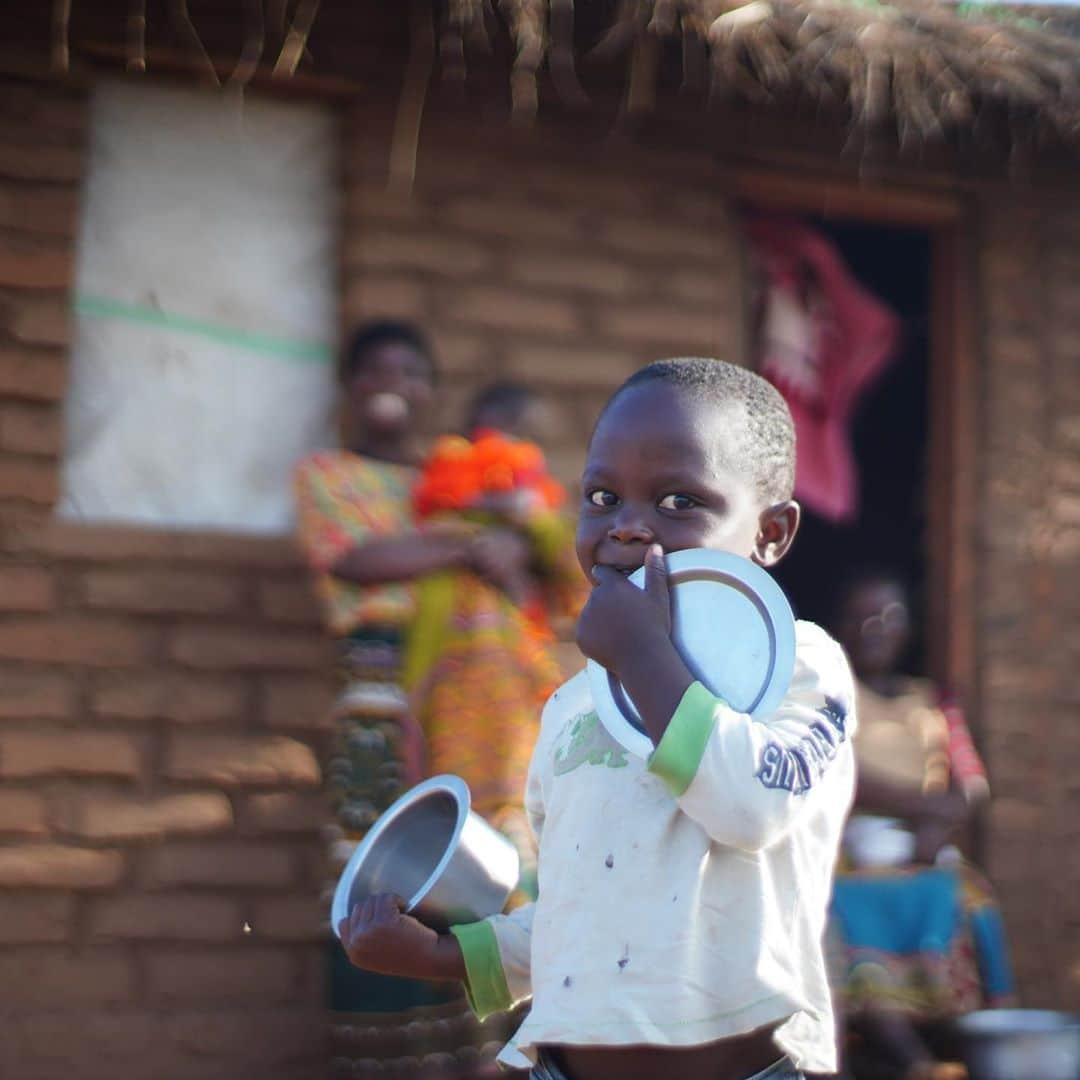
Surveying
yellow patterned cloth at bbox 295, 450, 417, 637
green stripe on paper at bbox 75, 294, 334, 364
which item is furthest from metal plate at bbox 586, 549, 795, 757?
green stripe on paper at bbox 75, 294, 334, 364

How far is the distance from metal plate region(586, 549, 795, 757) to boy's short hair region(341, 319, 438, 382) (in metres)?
2.65

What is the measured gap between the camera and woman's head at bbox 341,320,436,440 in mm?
4348

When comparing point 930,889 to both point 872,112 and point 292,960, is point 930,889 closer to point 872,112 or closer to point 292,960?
point 292,960

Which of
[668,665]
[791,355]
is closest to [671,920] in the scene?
[668,665]

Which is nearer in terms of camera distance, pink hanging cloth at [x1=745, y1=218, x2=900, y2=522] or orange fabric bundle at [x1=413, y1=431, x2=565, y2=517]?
orange fabric bundle at [x1=413, y1=431, x2=565, y2=517]

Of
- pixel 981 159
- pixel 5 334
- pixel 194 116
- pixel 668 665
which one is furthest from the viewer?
pixel 981 159

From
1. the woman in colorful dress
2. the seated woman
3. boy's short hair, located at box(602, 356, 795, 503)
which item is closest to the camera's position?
boy's short hair, located at box(602, 356, 795, 503)

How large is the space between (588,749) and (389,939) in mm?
319

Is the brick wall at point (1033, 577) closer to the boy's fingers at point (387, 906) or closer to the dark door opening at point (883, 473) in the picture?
the dark door opening at point (883, 473)

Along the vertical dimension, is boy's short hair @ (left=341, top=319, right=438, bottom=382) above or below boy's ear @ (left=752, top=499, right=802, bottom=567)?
above

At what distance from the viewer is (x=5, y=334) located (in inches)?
168

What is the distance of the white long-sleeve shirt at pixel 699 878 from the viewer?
1.74m

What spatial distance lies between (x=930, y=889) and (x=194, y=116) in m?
2.97

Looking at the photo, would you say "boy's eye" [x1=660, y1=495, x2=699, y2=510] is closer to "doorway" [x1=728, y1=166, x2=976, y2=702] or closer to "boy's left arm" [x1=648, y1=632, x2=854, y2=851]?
"boy's left arm" [x1=648, y1=632, x2=854, y2=851]
